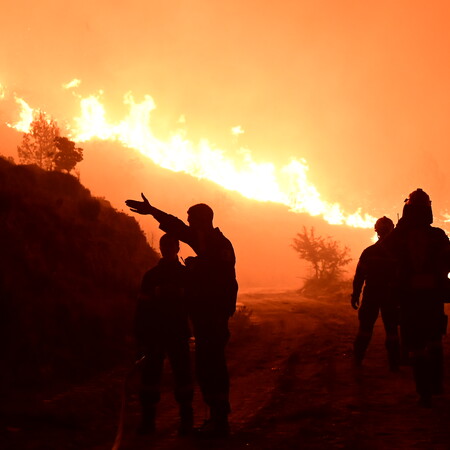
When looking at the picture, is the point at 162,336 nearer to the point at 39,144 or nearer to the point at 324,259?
the point at 39,144

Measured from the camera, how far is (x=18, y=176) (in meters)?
19.8

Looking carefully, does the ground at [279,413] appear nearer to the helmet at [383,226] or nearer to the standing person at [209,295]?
the standing person at [209,295]

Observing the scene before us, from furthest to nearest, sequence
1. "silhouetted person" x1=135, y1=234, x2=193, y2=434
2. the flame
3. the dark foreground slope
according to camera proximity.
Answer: the flame
the dark foreground slope
"silhouetted person" x1=135, y1=234, x2=193, y2=434

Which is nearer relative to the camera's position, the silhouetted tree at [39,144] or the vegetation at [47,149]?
the vegetation at [47,149]

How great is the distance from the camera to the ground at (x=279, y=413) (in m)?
4.20

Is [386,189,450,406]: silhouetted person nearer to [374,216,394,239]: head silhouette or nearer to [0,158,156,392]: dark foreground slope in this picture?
[374,216,394,239]: head silhouette

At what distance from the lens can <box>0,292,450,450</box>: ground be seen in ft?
13.8

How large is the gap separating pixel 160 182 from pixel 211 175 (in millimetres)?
21621

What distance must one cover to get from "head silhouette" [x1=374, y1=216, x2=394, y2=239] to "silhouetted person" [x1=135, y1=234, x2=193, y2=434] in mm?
4592

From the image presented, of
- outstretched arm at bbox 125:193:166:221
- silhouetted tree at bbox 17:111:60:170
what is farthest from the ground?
silhouetted tree at bbox 17:111:60:170

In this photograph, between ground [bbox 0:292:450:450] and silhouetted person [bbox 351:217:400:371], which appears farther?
silhouetted person [bbox 351:217:400:371]

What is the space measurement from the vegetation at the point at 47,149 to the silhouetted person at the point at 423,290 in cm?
2924

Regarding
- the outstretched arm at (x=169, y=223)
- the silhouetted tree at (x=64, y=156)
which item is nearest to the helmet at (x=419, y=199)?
the outstretched arm at (x=169, y=223)

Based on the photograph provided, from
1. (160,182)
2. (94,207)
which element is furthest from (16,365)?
(160,182)
